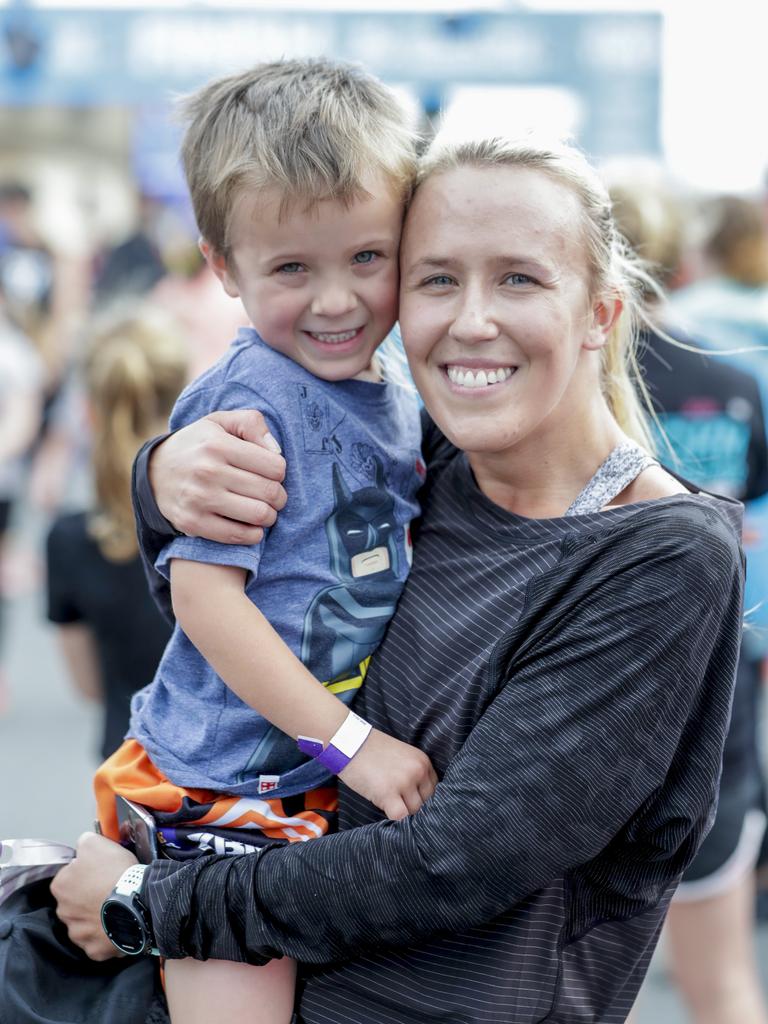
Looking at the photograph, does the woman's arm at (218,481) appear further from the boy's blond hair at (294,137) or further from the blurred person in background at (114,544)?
the blurred person in background at (114,544)

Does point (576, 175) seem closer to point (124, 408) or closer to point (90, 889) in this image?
point (90, 889)

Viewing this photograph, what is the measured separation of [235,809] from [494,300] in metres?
0.80

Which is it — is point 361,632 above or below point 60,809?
above

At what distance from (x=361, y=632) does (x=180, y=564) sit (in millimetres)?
272

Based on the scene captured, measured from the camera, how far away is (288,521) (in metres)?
1.89

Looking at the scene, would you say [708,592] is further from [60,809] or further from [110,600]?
[60,809]

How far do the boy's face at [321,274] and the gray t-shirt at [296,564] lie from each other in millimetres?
42

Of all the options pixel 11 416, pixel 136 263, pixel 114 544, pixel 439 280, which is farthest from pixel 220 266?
pixel 136 263

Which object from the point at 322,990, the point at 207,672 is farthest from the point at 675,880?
the point at 207,672

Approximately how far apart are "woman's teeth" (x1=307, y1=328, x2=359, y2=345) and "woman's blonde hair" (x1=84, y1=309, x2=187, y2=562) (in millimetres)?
1609

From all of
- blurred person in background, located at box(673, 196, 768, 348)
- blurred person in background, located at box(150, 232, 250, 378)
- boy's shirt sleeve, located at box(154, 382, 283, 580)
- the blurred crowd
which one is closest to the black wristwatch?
boy's shirt sleeve, located at box(154, 382, 283, 580)

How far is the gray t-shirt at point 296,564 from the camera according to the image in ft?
6.21

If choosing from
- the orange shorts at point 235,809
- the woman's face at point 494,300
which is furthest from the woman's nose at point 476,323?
the orange shorts at point 235,809

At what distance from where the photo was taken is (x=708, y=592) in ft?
5.38
